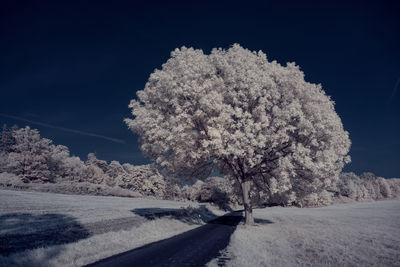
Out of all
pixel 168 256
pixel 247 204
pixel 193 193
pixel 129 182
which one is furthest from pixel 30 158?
pixel 168 256

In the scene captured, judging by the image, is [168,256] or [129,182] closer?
[168,256]

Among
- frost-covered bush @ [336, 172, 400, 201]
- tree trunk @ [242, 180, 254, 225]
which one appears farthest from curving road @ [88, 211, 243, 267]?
frost-covered bush @ [336, 172, 400, 201]

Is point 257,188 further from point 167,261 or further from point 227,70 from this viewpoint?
point 167,261

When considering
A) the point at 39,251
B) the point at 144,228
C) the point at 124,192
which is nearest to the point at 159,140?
the point at 144,228

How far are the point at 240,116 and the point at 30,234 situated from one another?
13883 millimetres

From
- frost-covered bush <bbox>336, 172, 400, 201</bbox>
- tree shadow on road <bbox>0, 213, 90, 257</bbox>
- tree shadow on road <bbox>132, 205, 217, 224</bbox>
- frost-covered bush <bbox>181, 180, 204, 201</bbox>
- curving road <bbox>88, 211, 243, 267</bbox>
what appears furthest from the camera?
frost-covered bush <bbox>336, 172, 400, 201</bbox>

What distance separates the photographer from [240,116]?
1631 cm

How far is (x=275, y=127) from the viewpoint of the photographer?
17.2 metres

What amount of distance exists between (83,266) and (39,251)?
75.2 inches

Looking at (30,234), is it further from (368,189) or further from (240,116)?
(368,189)

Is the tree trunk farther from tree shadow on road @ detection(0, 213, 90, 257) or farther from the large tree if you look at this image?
tree shadow on road @ detection(0, 213, 90, 257)

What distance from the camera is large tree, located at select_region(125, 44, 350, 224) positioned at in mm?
16141

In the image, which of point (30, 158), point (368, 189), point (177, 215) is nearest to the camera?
point (177, 215)

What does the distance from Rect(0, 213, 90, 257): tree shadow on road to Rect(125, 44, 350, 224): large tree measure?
24.5 feet
